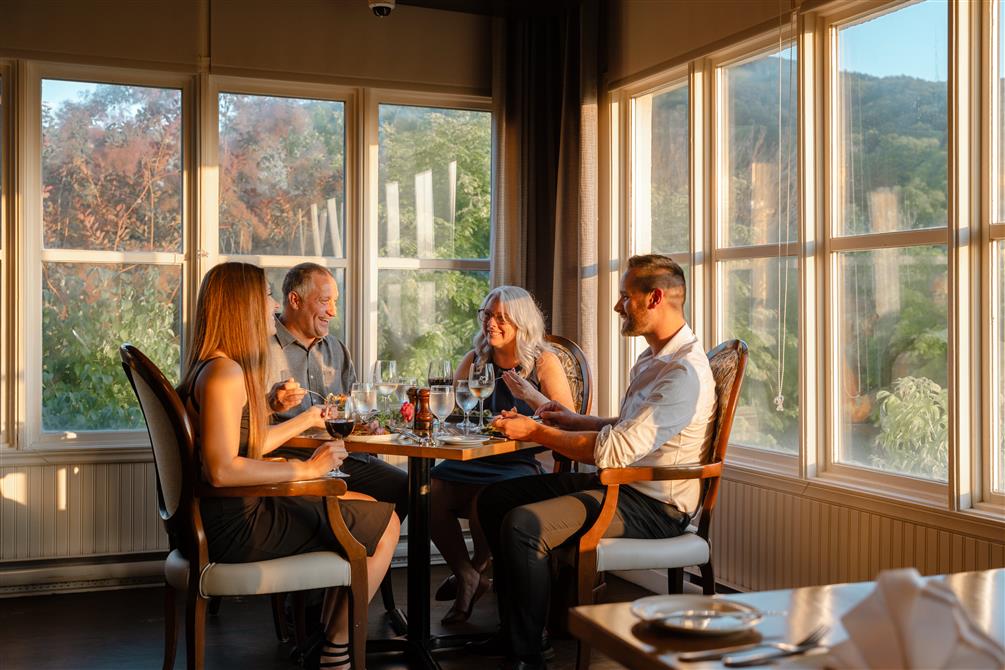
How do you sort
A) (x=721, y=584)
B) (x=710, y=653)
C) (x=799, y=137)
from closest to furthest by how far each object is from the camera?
(x=710, y=653) → (x=799, y=137) → (x=721, y=584)

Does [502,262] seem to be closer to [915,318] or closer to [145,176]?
[145,176]

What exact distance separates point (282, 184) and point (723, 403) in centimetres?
257

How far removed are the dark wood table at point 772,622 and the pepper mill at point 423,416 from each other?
1767 millimetres

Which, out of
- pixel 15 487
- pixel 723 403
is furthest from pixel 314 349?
pixel 723 403

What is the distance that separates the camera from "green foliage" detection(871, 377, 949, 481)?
301 cm

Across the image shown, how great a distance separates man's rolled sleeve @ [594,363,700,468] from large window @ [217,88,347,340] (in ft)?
7.36

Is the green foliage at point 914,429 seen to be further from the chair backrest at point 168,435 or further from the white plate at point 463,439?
the chair backrest at point 168,435

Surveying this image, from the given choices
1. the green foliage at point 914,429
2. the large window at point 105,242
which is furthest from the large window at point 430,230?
the green foliage at point 914,429

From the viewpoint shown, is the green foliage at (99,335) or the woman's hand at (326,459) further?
the green foliage at (99,335)

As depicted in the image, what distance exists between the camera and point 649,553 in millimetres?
2850

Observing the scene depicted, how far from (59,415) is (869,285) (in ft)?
11.2

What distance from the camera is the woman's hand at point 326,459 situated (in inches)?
104

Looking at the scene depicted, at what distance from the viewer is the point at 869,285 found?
3266 mm

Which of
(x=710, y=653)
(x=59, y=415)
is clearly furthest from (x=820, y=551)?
(x=59, y=415)
